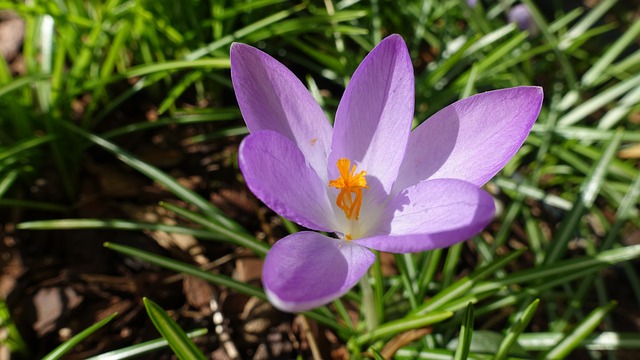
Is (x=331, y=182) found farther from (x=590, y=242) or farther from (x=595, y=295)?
(x=595, y=295)

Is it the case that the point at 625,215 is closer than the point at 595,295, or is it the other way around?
the point at 625,215

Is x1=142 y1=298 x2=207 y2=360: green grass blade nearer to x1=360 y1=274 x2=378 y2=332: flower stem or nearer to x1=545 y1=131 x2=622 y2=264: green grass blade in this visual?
x1=360 y1=274 x2=378 y2=332: flower stem

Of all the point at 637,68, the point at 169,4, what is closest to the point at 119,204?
the point at 169,4

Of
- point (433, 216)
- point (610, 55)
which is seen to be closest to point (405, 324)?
point (433, 216)

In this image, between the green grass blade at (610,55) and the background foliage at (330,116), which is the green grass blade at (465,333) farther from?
the green grass blade at (610,55)

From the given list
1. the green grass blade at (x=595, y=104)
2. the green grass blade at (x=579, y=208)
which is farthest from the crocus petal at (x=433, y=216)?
the green grass blade at (x=595, y=104)

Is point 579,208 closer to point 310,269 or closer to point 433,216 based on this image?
point 433,216

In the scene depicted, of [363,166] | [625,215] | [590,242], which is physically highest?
[363,166]

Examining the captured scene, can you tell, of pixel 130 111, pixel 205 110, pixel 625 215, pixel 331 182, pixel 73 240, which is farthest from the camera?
pixel 130 111
